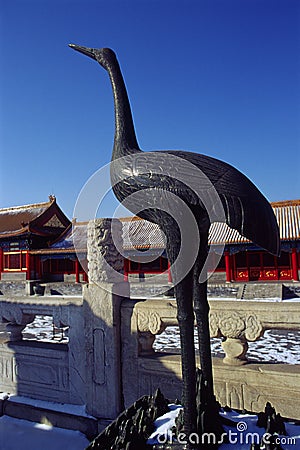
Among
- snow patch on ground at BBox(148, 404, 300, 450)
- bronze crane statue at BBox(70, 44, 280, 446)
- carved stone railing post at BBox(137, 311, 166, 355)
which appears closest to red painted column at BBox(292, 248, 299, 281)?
carved stone railing post at BBox(137, 311, 166, 355)

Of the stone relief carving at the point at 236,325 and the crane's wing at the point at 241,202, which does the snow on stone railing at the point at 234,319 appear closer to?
the stone relief carving at the point at 236,325

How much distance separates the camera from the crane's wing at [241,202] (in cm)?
188

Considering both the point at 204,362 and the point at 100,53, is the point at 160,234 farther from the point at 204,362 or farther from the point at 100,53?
the point at 204,362

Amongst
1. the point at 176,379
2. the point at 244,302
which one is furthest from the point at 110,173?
the point at 176,379

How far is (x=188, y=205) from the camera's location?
2121 millimetres

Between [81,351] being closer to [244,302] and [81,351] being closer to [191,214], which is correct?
[244,302]

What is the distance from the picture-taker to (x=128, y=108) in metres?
2.49

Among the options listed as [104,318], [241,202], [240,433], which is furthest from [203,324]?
[104,318]

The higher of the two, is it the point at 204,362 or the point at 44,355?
the point at 204,362

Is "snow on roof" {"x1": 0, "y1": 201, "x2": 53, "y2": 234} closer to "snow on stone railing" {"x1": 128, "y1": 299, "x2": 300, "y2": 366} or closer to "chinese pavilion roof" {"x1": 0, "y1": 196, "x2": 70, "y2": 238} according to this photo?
"chinese pavilion roof" {"x1": 0, "y1": 196, "x2": 70, "y2": 238}

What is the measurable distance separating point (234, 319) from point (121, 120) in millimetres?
1855

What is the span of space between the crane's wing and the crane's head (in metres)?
1.04

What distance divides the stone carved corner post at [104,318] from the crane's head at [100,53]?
1542mm

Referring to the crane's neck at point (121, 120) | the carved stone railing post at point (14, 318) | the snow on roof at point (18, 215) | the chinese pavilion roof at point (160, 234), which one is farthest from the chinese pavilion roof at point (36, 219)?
the crane's neck at point (121, 120)
